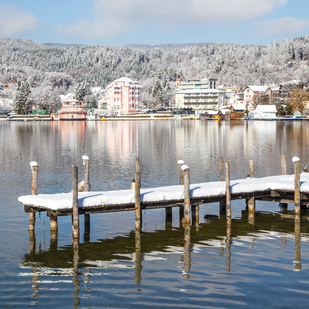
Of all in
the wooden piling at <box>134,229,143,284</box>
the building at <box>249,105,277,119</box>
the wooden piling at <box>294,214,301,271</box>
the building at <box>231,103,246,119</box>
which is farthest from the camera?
the building at <box>231,103,246,119</box>

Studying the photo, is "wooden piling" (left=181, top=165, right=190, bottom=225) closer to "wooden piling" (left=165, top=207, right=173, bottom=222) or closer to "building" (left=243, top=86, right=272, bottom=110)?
"wooden piling" (left=165, top=207, right=173, bottom=222)

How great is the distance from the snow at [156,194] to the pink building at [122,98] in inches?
6686

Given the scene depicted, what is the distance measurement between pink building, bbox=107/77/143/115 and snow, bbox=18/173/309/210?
170m

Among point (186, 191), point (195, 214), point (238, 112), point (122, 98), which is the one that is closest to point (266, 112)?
point (238, 112)

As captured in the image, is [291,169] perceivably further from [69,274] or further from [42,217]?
[69,274]

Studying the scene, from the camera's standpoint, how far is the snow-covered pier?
1759cm

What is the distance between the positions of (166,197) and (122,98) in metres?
175

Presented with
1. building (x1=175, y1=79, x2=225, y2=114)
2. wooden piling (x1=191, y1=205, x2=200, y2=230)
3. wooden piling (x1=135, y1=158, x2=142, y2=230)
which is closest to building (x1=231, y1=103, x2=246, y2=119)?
building (x1=175, y1=79, x2=225, y2=114)

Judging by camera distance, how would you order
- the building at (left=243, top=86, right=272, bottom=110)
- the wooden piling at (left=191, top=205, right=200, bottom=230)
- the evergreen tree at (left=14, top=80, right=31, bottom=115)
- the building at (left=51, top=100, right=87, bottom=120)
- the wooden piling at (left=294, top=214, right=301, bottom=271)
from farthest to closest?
the building at (left=243, top=86, right=272, bottom=110), the building at (left=51, top=100, right=87, bottom=120), the evergreen tree at (left=14, top=80, right=31, bottom=115), the wooden piling at (left=191, top=205, right=200, bottom=230), the wooden piling at (left=294, top=214, right=301, bottom=271)

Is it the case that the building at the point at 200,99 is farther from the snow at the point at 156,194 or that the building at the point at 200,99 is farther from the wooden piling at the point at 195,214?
the wooden piling at the point at 195,214

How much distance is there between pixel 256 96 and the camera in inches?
7426

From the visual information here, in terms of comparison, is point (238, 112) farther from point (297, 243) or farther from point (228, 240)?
point (228, 240)

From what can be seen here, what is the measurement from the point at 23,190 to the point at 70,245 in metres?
13.0

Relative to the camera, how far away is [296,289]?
13367 mm
